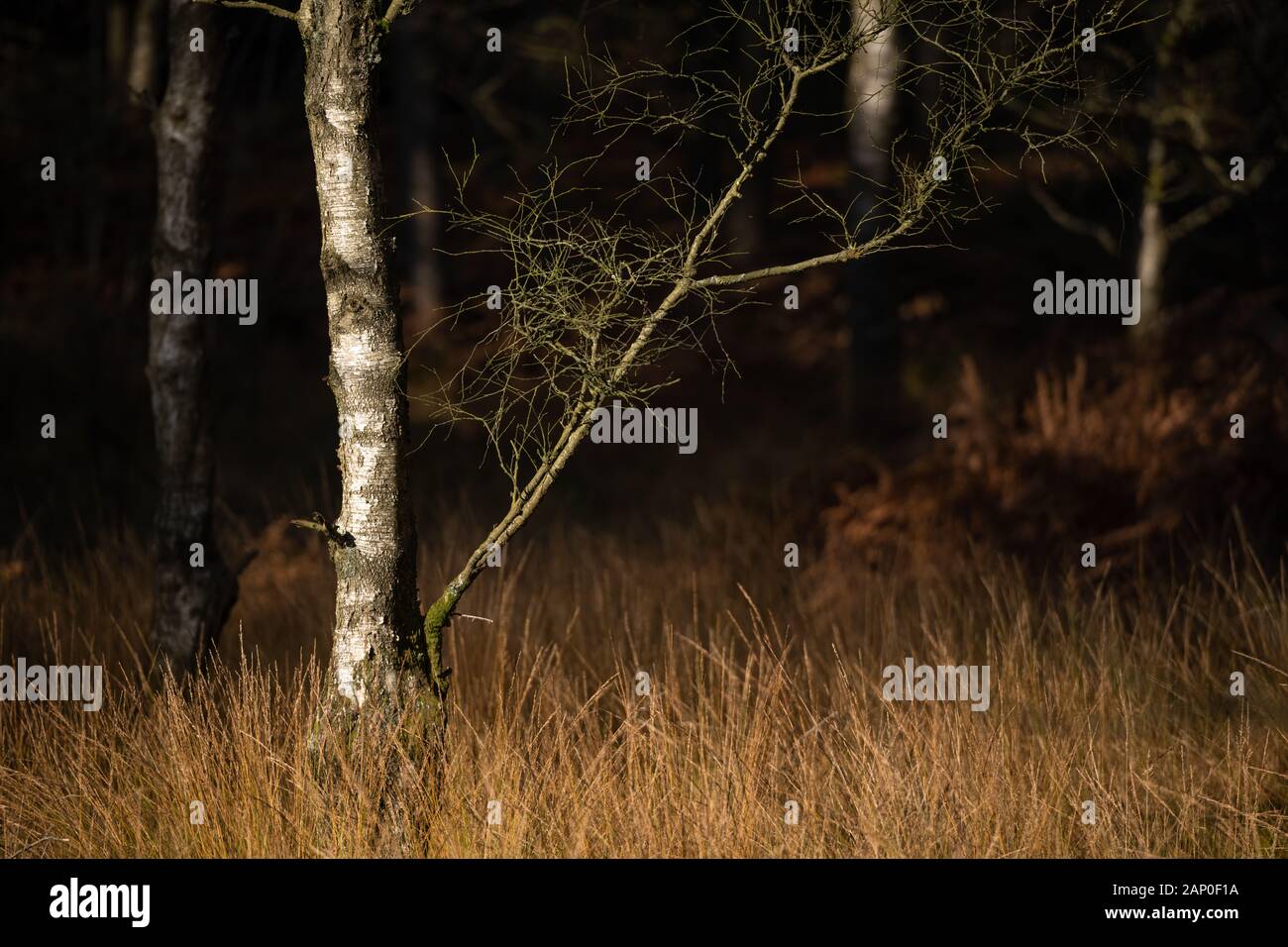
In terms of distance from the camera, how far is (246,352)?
43.8ft

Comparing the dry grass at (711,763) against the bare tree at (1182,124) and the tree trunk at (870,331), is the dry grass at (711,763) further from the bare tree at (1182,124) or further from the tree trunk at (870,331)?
the tree trunk at (870,331)

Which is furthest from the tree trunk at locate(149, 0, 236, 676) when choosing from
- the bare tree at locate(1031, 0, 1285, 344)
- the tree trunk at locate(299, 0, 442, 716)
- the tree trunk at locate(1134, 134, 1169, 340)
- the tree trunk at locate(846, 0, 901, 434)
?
the tree trunk at locate(1134, 134, 1169, 340)

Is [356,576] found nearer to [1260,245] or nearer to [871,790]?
[871,790]

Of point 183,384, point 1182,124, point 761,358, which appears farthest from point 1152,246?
point 183,384

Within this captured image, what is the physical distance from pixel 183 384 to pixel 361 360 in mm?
2168

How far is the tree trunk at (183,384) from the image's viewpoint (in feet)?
17.4

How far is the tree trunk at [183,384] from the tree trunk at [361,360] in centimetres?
194

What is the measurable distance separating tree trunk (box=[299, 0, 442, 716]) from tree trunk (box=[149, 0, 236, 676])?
6.35 feet

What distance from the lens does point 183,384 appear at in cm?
538

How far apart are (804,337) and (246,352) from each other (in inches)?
265

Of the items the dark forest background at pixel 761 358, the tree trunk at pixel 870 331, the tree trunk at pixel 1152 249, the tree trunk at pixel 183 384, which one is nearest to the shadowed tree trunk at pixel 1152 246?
the tree trunk at pixel 1152 249

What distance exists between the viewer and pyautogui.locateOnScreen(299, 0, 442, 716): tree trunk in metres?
3.53

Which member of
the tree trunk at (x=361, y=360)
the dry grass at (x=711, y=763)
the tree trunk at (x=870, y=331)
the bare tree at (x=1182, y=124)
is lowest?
the dry grass at (x=711, y=763)

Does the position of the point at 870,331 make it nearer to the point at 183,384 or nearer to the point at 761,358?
the point at 761,358
